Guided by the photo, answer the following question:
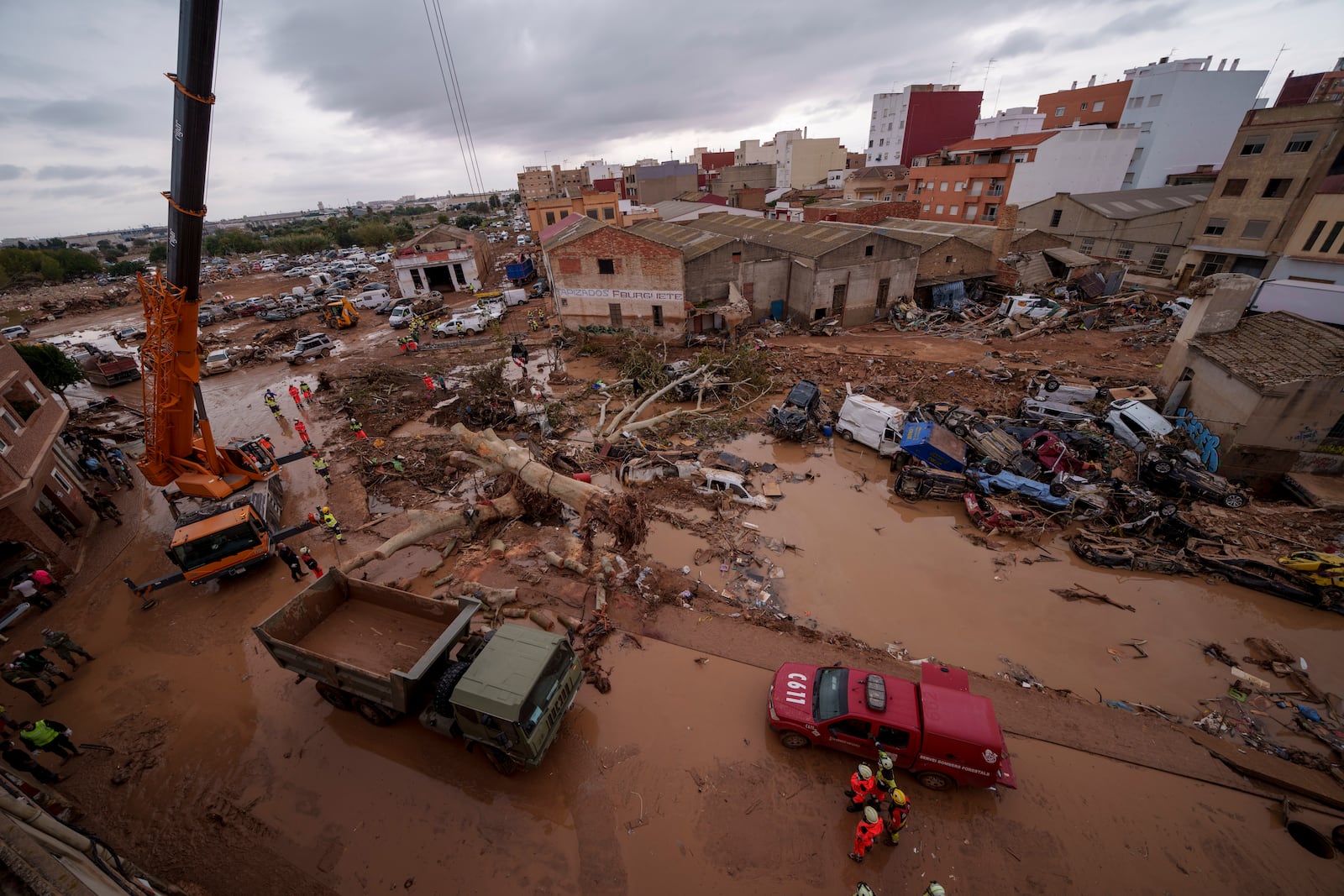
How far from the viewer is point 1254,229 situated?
24.8 metres

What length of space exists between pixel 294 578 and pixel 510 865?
8721 millimetres

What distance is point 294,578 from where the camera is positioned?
11391mm

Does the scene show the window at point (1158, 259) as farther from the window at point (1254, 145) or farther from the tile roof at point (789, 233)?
the tile roof at point (789, 233)

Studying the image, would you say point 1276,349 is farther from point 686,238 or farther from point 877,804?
point 686,238

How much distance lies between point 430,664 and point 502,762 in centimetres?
185

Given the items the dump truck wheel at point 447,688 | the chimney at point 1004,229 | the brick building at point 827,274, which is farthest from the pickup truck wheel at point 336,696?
the chimney at point 1004,229

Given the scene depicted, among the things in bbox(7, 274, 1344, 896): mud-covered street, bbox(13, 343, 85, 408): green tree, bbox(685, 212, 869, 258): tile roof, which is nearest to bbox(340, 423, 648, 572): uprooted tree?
bbox(7, 274, 1344, 896): mud-covered street

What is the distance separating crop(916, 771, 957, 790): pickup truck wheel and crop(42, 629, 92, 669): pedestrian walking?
613 inches

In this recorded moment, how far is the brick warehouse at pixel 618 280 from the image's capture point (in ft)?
83.0

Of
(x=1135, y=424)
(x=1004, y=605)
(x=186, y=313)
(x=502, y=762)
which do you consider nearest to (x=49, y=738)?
(x=502, y=762)

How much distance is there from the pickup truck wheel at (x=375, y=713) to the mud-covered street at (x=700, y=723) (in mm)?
196

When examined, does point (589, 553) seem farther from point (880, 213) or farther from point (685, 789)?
point (880, 213)

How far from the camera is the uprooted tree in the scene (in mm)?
10766

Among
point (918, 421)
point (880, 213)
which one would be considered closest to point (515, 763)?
point (918, 421)
